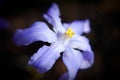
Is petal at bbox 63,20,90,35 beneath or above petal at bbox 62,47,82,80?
above

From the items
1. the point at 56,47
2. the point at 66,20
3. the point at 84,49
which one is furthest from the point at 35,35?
the point at 66,20

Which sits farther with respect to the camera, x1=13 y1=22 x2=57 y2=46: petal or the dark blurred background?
the dark blurred background

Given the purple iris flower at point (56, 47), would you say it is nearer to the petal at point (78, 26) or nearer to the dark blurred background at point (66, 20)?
the petal at point (78, 26)

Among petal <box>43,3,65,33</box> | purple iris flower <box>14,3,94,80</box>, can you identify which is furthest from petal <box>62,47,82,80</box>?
petal <box>43,3,65,33</box>

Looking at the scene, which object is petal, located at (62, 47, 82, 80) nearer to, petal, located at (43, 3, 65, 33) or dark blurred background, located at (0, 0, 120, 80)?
petal, located at (43, 3, 65, 33)

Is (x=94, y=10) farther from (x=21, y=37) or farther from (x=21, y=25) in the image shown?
(x=21, y=37)

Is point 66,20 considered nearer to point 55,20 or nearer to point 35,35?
point 55,20

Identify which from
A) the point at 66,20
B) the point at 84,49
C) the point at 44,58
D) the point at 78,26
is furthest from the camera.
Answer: the point at 66,20
